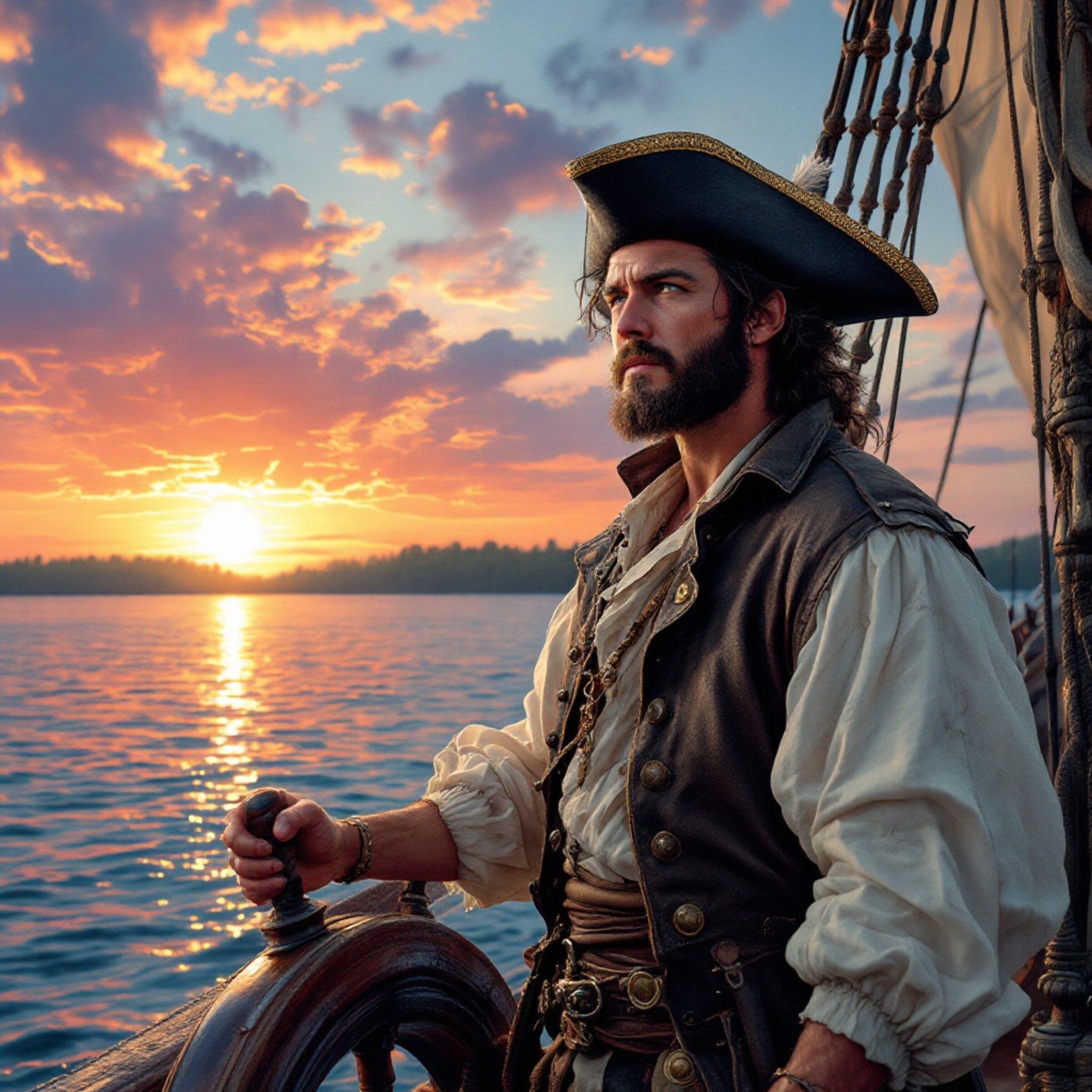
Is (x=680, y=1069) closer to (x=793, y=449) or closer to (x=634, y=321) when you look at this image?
(x=793, y=449)

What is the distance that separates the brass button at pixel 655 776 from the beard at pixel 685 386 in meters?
0.63

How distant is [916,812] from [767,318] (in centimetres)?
98

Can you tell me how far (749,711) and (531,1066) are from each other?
0.79 metres

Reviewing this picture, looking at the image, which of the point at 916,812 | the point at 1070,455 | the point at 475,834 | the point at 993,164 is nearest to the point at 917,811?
the point at 916,812

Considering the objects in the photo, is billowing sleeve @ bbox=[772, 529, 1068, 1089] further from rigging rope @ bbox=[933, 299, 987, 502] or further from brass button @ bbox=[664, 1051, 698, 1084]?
rigging rope @ bbox=[933, 299, 987, 502]

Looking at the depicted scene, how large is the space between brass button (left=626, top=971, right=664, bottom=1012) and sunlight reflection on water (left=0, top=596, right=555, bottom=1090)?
4676 mm

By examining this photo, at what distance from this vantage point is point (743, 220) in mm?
1830

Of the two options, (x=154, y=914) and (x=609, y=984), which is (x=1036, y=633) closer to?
(x=609, y=984)

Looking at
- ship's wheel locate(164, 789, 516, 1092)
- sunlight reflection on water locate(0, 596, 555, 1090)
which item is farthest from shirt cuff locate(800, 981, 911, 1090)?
sunlight reflection on water locate(0, 596, 555, 1090)

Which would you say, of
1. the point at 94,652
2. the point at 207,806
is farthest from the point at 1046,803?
the point at 94,652

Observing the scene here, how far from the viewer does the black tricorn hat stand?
5.80 ft

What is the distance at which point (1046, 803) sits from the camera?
1331mm

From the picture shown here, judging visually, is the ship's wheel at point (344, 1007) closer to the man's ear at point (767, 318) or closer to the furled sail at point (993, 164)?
the man's ear at point (767, 318)

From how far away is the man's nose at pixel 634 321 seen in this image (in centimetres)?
184
